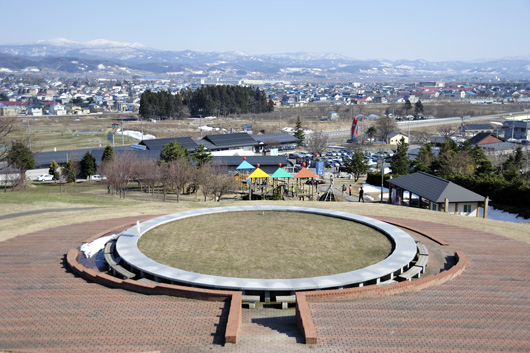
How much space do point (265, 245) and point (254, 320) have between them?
467cm

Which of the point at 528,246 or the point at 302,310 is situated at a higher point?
the point at 302,310

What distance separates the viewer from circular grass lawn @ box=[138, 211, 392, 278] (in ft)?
38.5

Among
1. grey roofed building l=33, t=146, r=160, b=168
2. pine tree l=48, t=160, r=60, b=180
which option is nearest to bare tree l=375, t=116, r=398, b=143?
grey roofed building l=33, t=146, r=160, b=168

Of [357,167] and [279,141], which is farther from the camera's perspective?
[279,141]

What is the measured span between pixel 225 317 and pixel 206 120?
76.1 m

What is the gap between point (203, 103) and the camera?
88.6 metres

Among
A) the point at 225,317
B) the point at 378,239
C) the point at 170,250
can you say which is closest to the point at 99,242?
the point at 170,250

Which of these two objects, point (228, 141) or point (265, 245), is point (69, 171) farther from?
point (265, 245)

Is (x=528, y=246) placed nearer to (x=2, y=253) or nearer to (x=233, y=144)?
(x=2, y=253)

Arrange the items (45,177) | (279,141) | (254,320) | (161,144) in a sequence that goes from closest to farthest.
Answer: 1. (254,320)
2. (45,177)
3. (161,144)
4. (279,141)

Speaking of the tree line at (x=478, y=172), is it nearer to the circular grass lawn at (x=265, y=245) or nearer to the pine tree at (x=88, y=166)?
the circular grass lawn at (x=265, y=245)

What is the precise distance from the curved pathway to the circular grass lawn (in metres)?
2.02

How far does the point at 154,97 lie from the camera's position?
84500mm

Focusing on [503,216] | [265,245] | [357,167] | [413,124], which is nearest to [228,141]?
[357,167]
